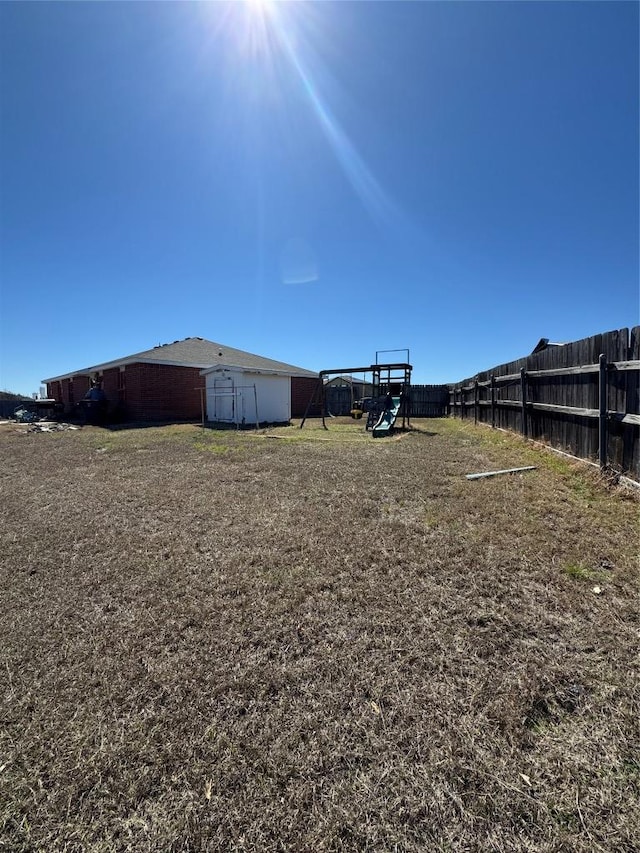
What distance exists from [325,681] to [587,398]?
5498 millimetres

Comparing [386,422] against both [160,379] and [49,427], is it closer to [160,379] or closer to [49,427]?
[160,379]

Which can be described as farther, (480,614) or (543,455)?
(543,455)

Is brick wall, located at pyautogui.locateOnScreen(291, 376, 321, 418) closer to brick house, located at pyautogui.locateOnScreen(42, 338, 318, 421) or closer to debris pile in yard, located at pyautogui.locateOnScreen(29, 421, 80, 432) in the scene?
brick house, located at pyautogui.locateOnScreen(42, 338, 318, 421)

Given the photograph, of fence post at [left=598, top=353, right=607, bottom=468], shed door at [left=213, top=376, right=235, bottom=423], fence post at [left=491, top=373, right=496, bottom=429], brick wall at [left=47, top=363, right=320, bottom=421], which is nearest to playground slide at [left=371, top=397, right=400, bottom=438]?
fence post at [left=491, top=373, right=496, bottom=429]

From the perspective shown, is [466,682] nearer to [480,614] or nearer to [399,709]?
[399,709]

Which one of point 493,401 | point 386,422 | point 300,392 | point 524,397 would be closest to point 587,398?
point 524,397

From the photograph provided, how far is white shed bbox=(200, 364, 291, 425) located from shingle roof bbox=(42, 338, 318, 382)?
2.63ft

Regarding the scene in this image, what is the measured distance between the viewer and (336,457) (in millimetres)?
8023

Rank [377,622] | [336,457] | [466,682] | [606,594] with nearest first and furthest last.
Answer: [466,682] < [377,622] < [606,594] < [336,457]

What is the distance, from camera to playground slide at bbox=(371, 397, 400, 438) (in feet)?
40.8

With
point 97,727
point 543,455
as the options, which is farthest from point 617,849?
point 543,455

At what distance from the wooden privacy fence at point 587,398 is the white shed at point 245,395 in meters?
10.3

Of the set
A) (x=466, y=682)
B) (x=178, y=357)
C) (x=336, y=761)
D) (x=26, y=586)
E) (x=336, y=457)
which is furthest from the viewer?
(x=178, y=357)

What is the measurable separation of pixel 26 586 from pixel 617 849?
12.3 feet
